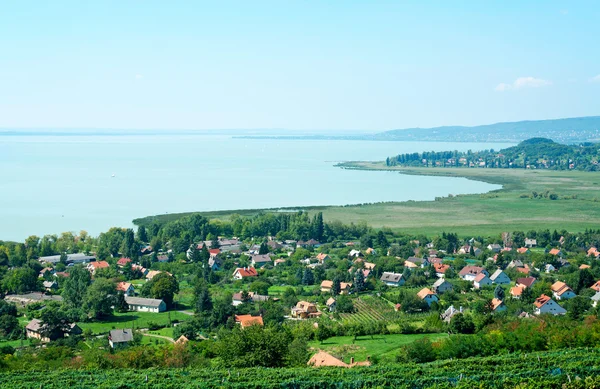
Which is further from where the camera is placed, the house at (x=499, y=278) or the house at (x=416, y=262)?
the house at (x=416, y=262)

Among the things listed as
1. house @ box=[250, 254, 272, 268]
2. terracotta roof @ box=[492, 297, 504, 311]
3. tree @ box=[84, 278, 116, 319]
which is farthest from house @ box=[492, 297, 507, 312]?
tree @ box=[84, 278, 116, 319]

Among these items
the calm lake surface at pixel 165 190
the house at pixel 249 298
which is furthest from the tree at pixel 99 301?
the calm lake surface at pixel 165 190

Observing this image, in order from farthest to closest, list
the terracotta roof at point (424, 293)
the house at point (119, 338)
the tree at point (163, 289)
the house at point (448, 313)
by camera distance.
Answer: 1. the terracotta roof at point (424, 293)
2. the tree at point (163, 289)
3. the house at point (448, 313)
4. the house at point (119, 338)

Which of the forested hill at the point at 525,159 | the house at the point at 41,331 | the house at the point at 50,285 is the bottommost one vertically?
the house at the point at 50,285

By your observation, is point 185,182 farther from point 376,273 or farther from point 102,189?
point 376,273

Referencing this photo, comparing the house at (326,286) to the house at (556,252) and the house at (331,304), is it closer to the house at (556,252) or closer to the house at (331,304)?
the house at (331,304)

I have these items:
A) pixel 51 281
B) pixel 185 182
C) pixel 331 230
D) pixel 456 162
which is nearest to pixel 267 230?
pixel 331 230

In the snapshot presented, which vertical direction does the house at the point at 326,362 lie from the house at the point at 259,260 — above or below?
above

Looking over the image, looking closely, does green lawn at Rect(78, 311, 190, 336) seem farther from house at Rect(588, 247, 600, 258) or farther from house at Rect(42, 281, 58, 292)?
house at Rect(588, 247, 600, 258)
